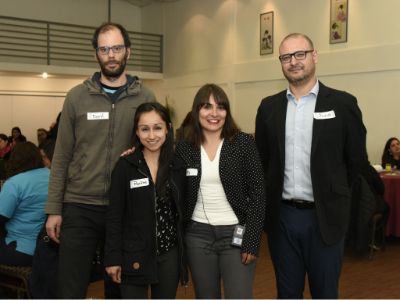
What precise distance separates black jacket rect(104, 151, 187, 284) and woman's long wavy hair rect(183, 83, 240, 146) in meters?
0.24

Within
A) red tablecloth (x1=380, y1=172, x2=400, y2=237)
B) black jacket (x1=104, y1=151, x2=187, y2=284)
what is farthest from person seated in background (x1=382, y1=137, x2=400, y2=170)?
black jacket (x1=104, y1=151, x2=187, y2=284)

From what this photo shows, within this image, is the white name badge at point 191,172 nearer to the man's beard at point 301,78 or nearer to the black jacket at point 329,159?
the black jacket at point 329,159

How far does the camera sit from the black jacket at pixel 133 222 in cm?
226

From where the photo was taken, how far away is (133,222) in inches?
89.7

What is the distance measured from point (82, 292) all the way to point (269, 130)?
4.14ft

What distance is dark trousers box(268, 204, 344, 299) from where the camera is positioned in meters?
2.40

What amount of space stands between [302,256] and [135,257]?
2.77ft

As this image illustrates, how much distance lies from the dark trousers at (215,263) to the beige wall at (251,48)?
21.5 ft

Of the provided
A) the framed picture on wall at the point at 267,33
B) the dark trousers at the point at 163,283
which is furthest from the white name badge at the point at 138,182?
the framed picture on wall at the point at 267,33

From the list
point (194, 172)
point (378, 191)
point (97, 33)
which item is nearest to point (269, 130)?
point (194, 172)

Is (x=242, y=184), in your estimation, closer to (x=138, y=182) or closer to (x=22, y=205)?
(x=138, y=182)

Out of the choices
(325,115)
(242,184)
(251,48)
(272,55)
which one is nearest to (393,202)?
(325,115)

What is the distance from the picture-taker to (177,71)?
12.8 m

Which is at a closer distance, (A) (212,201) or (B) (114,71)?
(A) (212,201)
